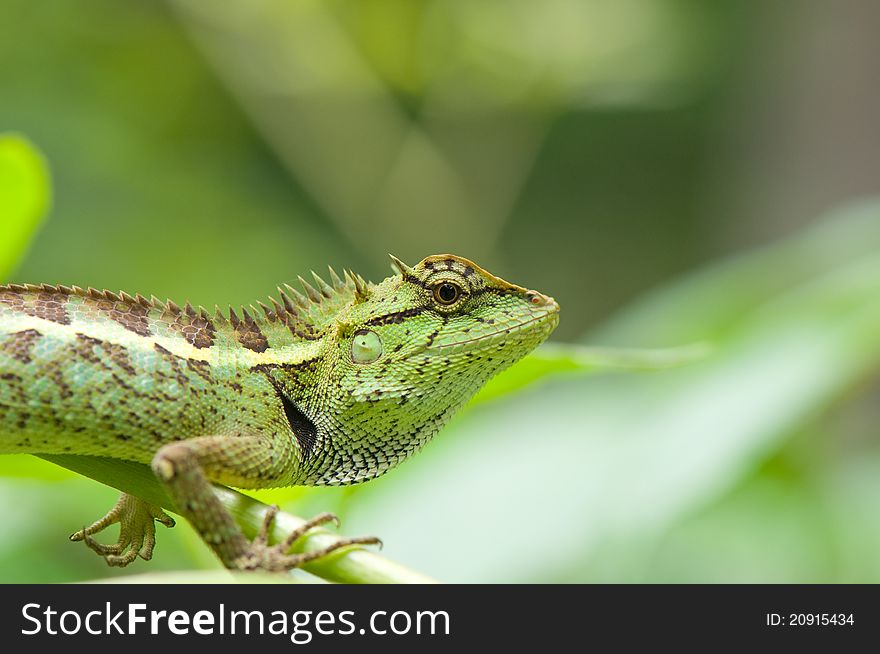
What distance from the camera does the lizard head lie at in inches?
93.7

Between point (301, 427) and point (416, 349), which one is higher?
point (416, 349)

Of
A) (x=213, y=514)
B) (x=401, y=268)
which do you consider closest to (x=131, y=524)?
(x=213, y=514)

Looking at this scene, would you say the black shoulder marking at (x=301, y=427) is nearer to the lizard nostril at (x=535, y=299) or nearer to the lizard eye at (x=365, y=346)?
the lizard eye at (x=365, y=346)

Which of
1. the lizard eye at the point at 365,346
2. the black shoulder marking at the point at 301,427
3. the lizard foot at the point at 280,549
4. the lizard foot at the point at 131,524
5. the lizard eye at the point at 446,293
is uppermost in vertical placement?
the lizard eye at the point at 446,293

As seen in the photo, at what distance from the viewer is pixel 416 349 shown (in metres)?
2.46

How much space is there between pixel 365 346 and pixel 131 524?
2.54ft

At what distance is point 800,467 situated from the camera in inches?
161

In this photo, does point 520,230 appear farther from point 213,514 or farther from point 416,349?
point 213,514

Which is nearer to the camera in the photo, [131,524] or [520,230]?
[131,524]

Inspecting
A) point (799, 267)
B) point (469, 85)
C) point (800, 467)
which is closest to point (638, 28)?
point (469, 85)

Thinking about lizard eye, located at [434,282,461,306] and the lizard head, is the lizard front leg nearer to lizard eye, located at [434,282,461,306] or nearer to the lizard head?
the lizard head

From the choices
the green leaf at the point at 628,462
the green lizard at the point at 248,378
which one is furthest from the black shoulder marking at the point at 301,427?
the green leaf at the point at 628,462

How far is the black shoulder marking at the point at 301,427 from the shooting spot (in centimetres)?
231

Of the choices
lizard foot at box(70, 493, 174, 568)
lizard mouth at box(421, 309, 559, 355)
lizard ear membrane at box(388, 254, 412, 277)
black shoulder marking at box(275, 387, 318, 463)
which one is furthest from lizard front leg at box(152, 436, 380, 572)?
lizard ear membrane at box(388, 254, 412, 277)
